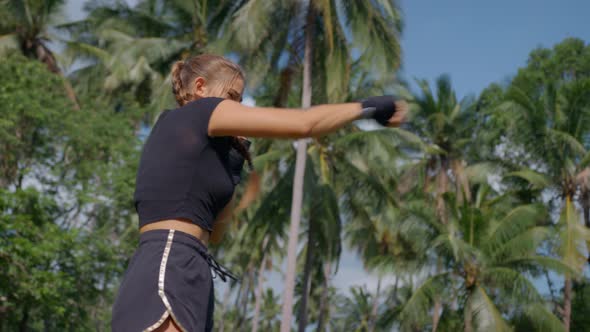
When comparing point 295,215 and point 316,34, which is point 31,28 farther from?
point 295,215

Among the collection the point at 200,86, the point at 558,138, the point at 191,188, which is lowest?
the point at 191,188

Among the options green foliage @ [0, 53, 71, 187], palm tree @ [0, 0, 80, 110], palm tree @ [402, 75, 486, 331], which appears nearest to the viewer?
green foliage @ [0, 53, 71, 187]

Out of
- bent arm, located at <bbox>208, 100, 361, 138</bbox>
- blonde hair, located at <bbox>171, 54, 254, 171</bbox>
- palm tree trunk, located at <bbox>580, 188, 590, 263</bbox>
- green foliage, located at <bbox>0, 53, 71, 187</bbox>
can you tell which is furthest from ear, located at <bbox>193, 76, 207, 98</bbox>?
palm tree trunk, located at <bbox>580, 188, 590, 263</bbox>

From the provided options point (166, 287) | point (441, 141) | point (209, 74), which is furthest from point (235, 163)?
point (441, 141)

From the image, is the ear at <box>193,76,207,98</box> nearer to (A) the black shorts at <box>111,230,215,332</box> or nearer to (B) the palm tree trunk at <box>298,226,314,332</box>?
(A) the black shorts at <box>111,230,215,332</box>

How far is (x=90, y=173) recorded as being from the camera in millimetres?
21859

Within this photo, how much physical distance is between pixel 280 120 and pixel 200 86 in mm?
422

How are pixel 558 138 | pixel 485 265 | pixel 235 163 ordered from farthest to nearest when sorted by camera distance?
pixel 558 138
pixel 485 265
pixel 235 163

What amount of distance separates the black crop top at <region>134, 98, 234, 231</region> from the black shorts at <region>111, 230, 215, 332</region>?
0.24 ft

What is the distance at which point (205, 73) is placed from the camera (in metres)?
2.38

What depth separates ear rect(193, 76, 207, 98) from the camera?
7.82 ft

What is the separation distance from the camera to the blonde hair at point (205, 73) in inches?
93.6

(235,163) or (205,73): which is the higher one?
(205,73)

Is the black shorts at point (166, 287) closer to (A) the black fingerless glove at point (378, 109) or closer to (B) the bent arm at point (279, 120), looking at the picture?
(B) the bent arm at point (279, 120)
